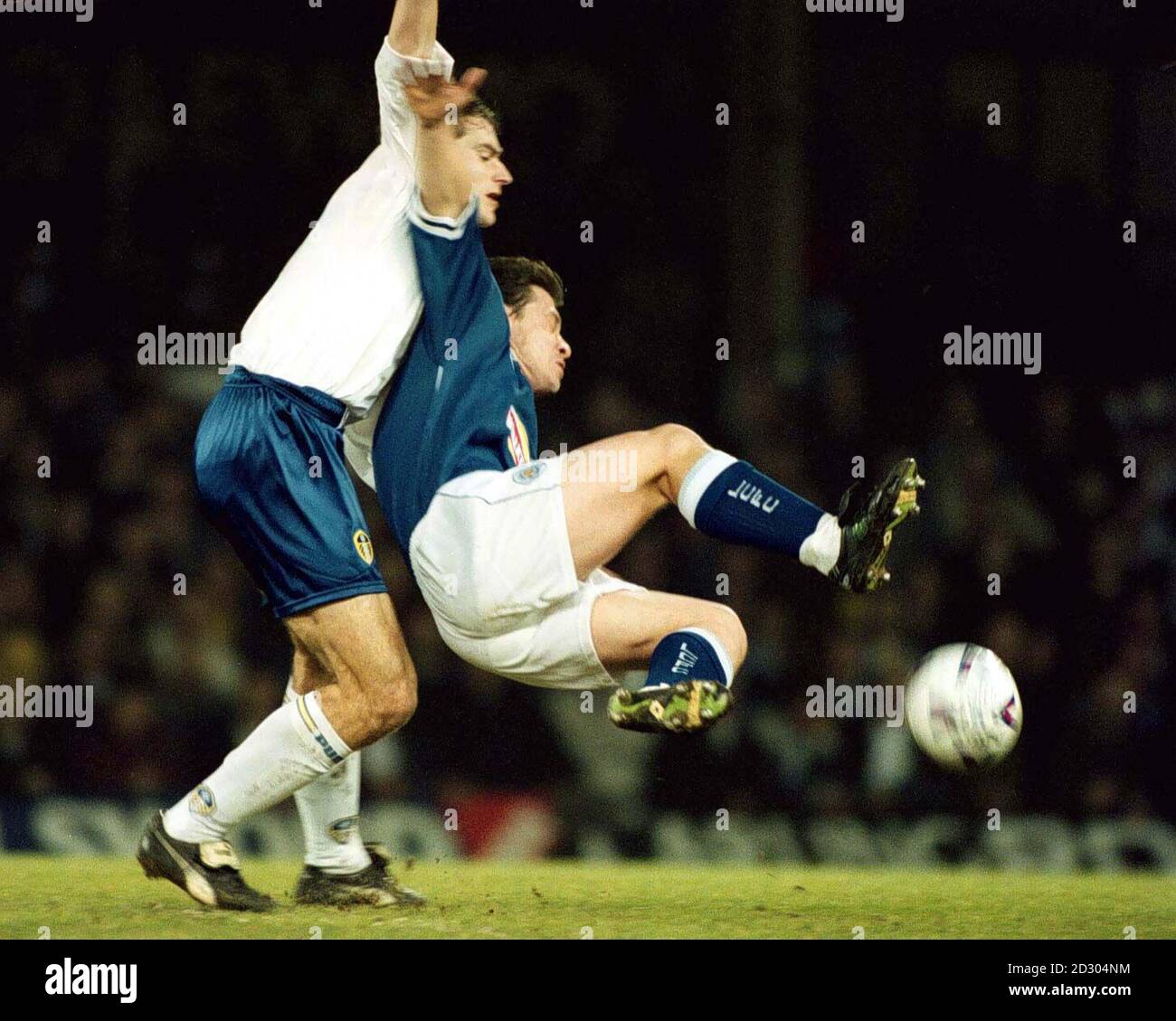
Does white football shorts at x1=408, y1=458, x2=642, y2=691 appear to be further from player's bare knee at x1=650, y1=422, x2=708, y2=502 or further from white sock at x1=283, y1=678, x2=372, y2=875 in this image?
white sock at x1=283, y1=678, x2=372, y2=875

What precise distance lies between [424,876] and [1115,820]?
2863 mm

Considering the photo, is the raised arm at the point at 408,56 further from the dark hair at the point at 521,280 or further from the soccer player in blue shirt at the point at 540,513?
→ the dark hair at the point at 521,280

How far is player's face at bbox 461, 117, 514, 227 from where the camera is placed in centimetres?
486

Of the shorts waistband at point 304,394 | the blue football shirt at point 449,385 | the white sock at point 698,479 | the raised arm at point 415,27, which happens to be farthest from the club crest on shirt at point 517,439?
the raised arm at point 415,27

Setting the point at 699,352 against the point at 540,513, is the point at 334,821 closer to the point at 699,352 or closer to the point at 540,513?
the point at 540,513

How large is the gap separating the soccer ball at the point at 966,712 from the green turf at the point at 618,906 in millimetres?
542

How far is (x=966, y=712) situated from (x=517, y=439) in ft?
4.43

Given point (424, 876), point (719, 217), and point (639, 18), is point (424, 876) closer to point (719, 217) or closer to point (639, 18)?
point (719, 217)

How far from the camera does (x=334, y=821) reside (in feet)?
16.5

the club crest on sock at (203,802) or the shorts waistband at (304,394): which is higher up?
the shorts waistband at (304,394)

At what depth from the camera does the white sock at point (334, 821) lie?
503 cm
